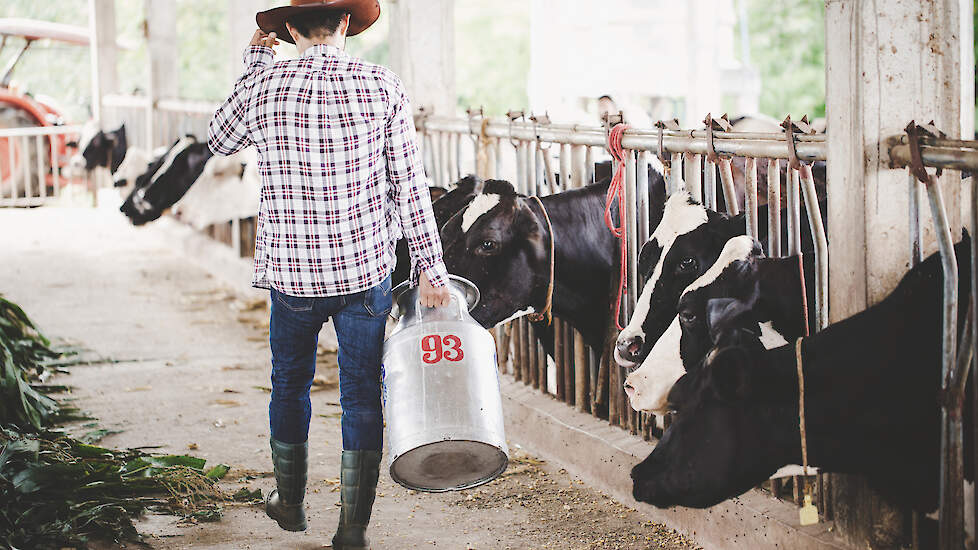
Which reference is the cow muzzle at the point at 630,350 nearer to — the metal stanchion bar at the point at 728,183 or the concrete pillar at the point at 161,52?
the metal stanchion bar at the point at 728,183

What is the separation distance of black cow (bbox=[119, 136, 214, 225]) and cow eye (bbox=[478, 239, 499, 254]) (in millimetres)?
5472

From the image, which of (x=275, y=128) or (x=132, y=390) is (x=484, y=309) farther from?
(x=132, y=390)

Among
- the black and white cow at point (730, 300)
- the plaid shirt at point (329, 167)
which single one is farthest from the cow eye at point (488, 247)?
the black and white cow at point (730, 300)

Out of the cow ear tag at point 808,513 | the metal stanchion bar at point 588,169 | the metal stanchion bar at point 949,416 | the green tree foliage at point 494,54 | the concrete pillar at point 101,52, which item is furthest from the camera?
the green tree foliage at point 494,54

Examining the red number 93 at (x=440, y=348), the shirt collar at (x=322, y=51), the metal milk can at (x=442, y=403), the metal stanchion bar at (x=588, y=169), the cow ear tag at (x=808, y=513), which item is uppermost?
the shirt collar at (x=322, y=51)

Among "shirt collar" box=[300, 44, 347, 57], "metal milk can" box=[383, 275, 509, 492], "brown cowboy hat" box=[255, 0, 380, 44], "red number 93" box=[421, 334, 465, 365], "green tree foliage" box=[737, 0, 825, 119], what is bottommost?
"metal milk can" box=[383, 275, 509, 492]

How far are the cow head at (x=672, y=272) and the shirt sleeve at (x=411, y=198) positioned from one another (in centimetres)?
60

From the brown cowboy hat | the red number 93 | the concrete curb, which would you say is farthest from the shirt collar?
the concrete curb

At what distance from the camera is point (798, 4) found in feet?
83.4

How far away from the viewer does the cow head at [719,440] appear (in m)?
2.66

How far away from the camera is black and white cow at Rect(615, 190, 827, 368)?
3.44 meters

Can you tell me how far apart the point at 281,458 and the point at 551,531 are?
0.99m

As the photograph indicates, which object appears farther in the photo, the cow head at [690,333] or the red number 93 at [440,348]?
the red number 93 at [440,348]

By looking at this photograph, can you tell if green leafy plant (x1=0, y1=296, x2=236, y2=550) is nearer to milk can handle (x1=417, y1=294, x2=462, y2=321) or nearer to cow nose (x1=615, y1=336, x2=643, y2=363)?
milk can handle (x1=417, y1=294, x2=462, y2=321)
